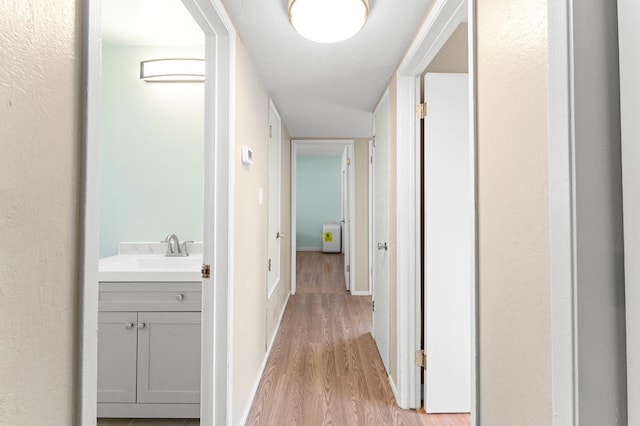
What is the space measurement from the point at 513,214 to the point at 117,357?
199cm

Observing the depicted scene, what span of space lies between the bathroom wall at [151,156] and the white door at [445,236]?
158 centimetres

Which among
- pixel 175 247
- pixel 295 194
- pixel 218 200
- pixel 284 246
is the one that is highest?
pixel 295 194

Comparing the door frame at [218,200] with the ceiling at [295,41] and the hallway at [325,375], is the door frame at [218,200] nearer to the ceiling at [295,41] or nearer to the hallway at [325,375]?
the ceiling at [295,41]

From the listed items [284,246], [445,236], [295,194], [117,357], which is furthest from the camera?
[295,194]

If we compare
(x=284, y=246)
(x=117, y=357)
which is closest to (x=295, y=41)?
(x=117, y=357)

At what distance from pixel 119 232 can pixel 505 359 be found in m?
2.42

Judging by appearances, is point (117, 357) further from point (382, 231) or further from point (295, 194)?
point (295, 194)

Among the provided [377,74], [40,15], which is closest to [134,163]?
[377,74]

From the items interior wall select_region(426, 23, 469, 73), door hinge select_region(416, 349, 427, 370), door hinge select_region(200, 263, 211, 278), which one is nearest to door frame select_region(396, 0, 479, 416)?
door hinge select_region(416, 349, 427, 370)

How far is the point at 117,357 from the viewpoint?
69.2 inches

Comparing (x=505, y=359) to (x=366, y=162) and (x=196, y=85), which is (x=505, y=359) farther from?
(x=366, y=162)

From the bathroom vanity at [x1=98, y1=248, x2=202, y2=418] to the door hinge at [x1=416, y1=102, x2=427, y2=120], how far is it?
1588 mm

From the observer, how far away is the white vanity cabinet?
1.76 meters

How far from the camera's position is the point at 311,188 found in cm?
809
